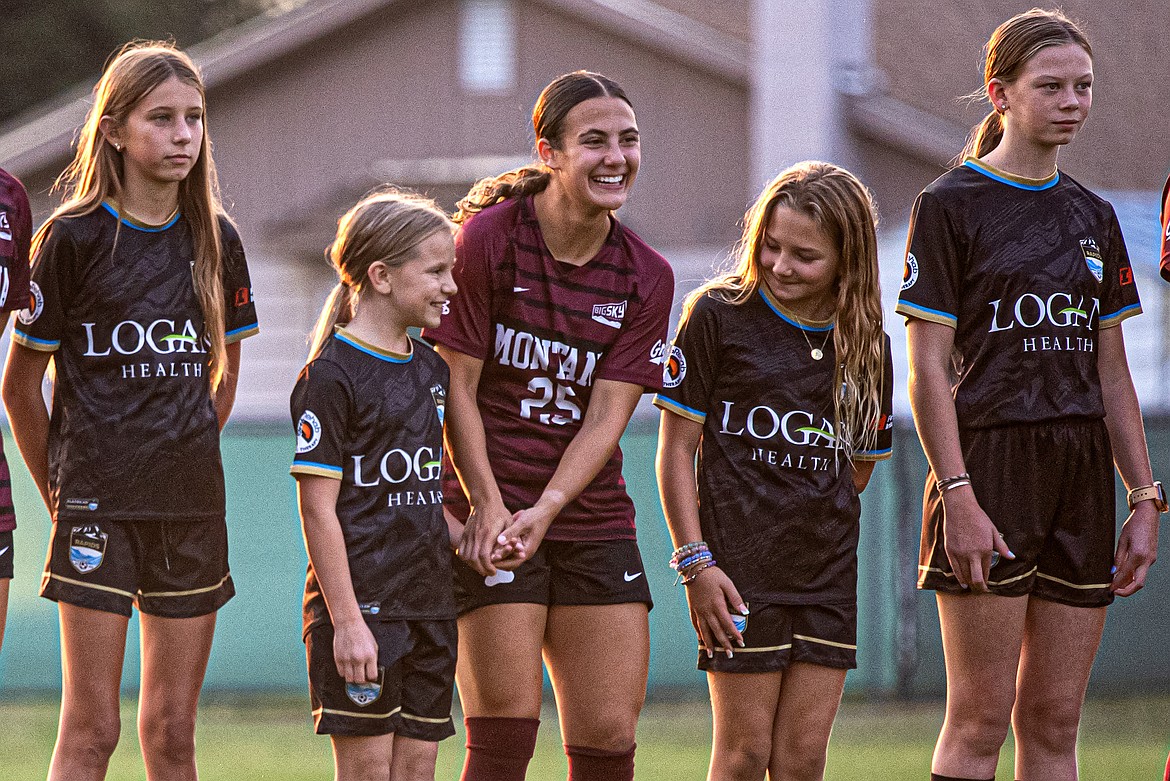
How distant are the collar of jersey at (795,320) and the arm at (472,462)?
699mm

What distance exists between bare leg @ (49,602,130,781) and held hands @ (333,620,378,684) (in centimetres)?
57

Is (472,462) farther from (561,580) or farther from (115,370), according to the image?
(115,370)

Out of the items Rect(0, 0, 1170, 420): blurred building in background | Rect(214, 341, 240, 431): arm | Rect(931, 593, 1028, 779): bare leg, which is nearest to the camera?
Rect(931, 593, 1028, 779): bare leg

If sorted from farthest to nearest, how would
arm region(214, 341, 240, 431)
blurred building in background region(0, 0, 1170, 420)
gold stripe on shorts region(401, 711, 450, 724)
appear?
1. blurred building in background region(0, 0, 1170, 420)
2. arm region(214, 341, 240, 431)
3. gold stripe on shorts region(401, 711, 450, 724)

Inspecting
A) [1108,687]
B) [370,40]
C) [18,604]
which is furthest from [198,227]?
[370,40]

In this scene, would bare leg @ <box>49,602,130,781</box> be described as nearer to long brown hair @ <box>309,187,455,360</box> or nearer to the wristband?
long brown hair @ <box>309,187,455,360</box>

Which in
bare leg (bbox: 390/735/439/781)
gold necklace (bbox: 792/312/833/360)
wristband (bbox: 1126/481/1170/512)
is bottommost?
bare leg (bbox: 390/735/439/781)

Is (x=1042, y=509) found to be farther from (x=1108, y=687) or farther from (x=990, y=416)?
(x=1108, y=687)

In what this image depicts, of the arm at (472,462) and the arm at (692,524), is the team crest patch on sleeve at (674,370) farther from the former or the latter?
the arm at (472,462)

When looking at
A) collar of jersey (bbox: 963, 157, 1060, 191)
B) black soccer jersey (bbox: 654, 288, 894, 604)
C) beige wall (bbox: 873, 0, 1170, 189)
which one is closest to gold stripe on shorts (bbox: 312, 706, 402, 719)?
black soccer jersey (bbox: 654, 288, 894, 604)

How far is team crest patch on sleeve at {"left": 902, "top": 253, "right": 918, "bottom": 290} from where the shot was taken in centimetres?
356

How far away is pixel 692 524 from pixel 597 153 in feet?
2.88

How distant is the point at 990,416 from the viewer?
11.6 ft

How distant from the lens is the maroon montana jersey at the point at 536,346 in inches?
138
